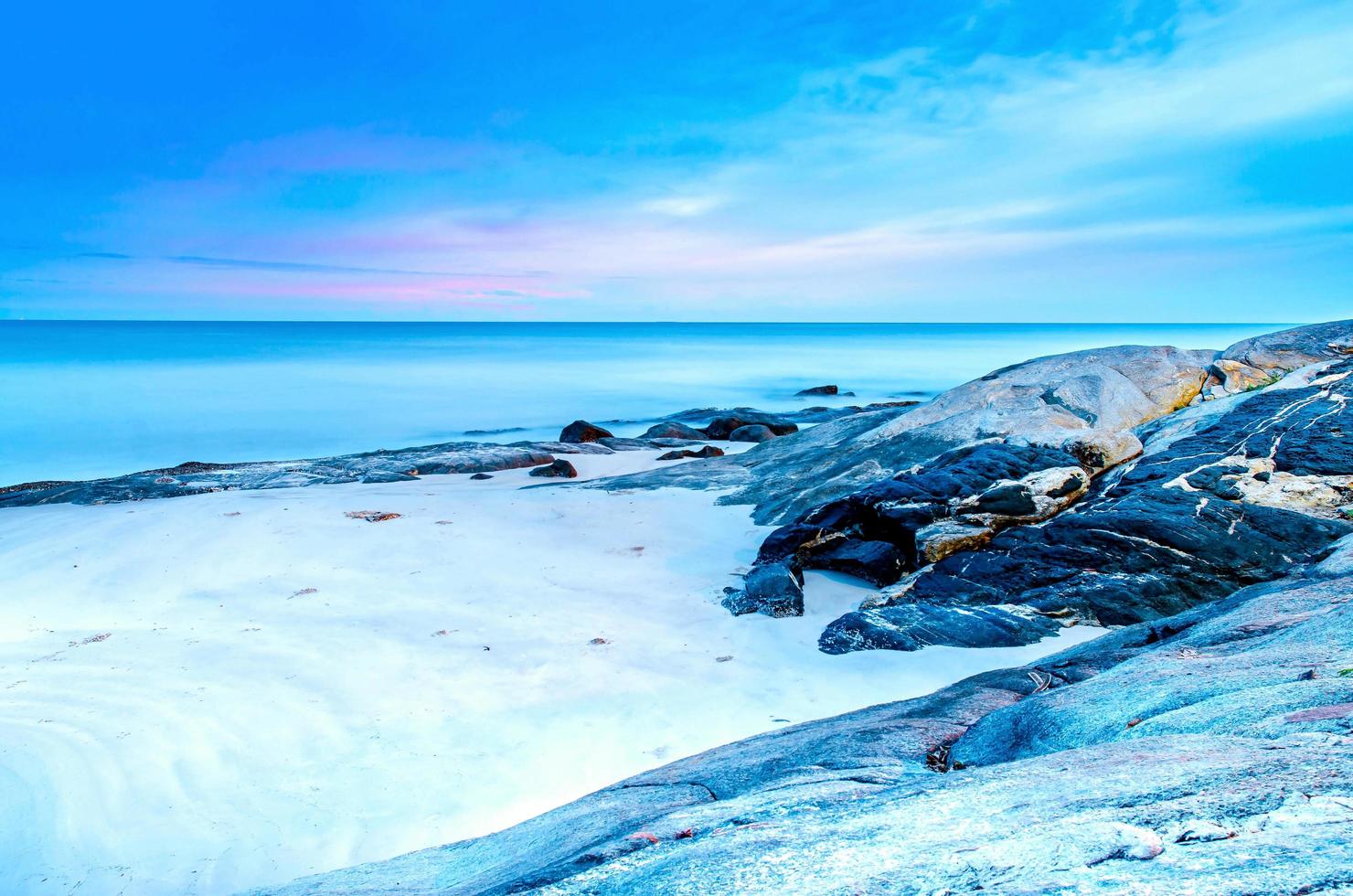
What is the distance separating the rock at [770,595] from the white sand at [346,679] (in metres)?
0.15

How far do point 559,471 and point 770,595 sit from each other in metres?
8.92

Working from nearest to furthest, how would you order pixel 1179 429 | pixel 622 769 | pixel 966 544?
pixel 622 769
pixel 966 544
pixel 1179 429

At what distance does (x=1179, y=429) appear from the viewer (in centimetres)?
962

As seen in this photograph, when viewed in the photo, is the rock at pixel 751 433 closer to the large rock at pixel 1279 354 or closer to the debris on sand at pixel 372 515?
the large rock at pixel 1279 354

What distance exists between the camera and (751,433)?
21.4 m

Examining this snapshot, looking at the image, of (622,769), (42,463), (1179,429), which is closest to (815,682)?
(622,769)

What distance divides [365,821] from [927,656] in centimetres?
435

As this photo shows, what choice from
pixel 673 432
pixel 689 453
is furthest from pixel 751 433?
pixel 689 453

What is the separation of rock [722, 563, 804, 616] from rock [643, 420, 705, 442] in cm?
1413

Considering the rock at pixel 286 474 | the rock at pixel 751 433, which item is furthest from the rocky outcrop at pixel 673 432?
the rock at pixel 286 474

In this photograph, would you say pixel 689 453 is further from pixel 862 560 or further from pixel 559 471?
pixel 862 560

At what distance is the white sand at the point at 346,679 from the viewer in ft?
15.4

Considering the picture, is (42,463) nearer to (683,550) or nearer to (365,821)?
(683,550)

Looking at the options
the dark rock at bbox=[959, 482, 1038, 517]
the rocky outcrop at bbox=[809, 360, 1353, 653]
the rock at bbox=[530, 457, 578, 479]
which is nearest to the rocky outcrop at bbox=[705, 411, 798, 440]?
the rock at bbox=[530, 457, 578, 479]
